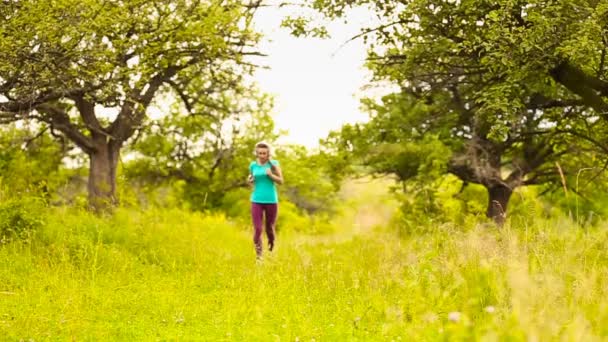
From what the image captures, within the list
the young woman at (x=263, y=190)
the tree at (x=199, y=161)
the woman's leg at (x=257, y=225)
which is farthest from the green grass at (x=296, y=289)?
the tree at (x=199, y=161)

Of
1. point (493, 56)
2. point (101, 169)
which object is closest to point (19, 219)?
point (101, 169)

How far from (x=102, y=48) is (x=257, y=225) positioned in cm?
370

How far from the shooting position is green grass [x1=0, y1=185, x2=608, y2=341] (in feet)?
17.9

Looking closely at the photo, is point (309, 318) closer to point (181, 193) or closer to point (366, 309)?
point (366, 309)

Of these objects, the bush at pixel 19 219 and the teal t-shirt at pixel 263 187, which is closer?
the bush at pixel 19 219

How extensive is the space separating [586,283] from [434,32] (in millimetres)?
5237

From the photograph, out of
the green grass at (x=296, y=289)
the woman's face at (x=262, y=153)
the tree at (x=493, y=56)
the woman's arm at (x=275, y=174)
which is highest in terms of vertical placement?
the tree at (x=493, y=56)

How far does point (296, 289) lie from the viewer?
772 cm

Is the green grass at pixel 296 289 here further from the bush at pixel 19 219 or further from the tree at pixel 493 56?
the tree at pixel 493 56

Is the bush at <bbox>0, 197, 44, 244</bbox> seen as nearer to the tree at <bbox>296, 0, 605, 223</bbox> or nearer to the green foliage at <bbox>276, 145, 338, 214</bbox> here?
the tree at <bbox>296, 0, 605, 223</bbox>

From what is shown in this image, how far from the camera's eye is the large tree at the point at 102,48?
30.1ft

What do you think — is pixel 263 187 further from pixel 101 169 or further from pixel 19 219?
pixel 101 169

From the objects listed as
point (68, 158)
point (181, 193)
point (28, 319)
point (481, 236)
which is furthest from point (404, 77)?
point (181, 193)

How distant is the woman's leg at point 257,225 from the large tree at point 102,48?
95.7 inches
